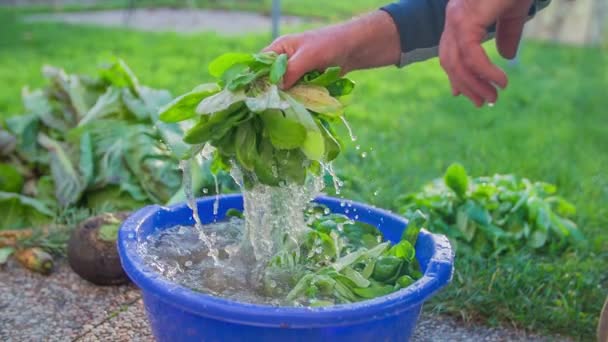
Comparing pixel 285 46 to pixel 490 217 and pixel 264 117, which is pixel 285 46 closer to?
pixel 264 117

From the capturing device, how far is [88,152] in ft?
10.3

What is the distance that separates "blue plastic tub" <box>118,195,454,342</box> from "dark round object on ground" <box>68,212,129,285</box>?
672mm

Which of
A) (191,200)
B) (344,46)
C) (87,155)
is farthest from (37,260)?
(344,46)

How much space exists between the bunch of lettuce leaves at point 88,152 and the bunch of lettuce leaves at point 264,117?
3.46 ft

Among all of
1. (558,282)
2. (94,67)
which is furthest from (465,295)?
(94,67)

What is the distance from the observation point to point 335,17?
9586 millimetres

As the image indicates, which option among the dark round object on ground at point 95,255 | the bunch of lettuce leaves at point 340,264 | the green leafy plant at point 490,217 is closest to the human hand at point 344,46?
the bunch of lettuce leaves at point 340,264

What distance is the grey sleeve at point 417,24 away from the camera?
7.00 feet

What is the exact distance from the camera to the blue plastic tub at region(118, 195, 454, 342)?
1.48 meters

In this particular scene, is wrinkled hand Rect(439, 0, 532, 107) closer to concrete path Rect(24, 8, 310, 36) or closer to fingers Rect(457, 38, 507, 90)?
fingers Rect(457, 38, 507, 90)

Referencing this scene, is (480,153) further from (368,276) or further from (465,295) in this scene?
(368,276)

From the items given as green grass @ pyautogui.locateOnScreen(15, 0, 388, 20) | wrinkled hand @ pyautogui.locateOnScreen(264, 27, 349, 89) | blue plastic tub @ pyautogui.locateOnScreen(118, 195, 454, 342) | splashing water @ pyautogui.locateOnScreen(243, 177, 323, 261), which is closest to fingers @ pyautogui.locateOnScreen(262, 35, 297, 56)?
wrinkled hand @ pyautogui.locateOnScreen(264, 27, 349, 89)

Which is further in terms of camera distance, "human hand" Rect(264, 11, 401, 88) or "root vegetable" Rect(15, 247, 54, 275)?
"root vegetable" Rect(15, 247, 54, 275)

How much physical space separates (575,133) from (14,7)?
270 inches
